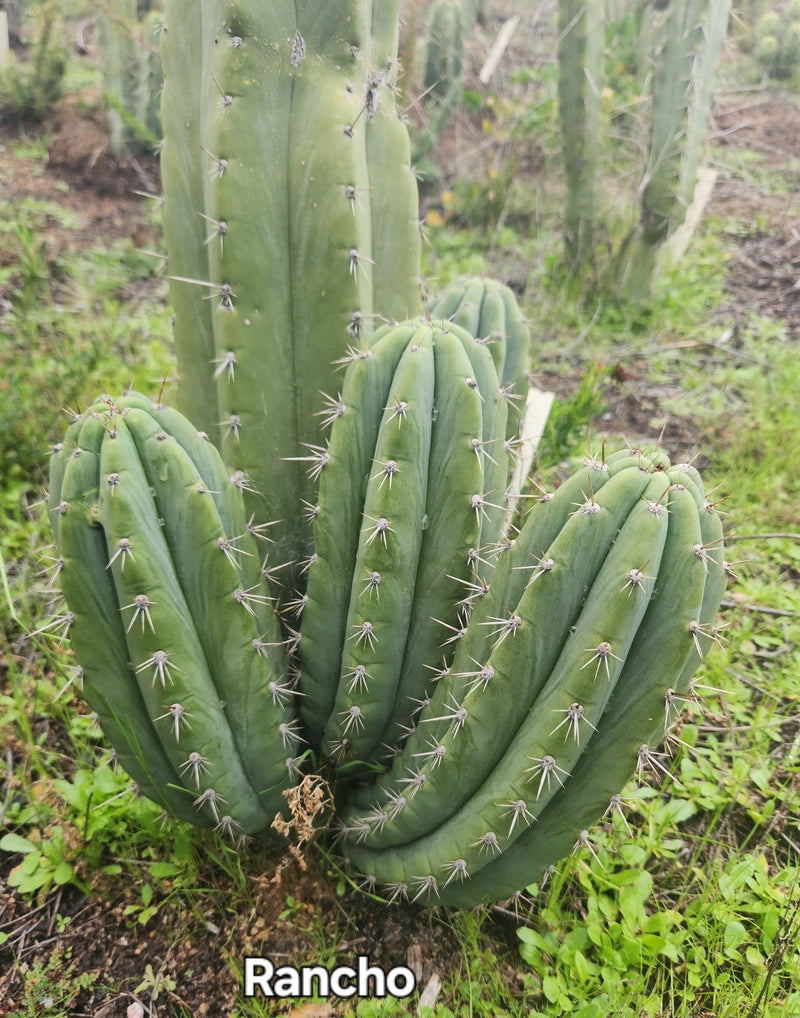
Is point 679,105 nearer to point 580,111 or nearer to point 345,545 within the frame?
point 580,111

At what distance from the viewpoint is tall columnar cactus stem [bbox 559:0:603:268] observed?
439cm

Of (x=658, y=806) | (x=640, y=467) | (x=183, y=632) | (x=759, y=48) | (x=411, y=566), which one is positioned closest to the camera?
(x=640, y=467)

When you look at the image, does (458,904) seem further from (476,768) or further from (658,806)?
(658,806)

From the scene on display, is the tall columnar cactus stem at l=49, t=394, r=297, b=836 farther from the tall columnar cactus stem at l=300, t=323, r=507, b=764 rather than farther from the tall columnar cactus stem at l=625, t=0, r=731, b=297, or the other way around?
the tall columnar cactus stem at l=625, t=0, r=731, b=297

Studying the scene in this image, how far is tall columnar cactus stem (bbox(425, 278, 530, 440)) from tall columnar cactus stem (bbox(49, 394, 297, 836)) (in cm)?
106

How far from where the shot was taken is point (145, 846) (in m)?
1.98

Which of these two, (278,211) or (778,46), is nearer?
(278,211)

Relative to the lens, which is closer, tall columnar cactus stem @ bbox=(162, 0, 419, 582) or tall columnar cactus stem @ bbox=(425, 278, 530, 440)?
tall columnar cactus stem @ bbox=(162, 0, 419, 582)

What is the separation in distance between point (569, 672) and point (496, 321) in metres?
1.42

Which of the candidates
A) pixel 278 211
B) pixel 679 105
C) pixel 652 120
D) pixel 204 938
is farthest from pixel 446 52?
pixel 204 938

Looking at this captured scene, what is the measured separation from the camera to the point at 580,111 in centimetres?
458

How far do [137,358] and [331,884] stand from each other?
2.88 metres

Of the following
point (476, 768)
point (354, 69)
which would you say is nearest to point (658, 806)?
point (476, 768)

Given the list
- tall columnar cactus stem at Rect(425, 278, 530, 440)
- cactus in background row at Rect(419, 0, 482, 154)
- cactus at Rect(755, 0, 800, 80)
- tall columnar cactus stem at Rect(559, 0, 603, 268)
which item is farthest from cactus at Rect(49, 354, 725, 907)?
cactus at Rect(755, 0, 800, 80)
